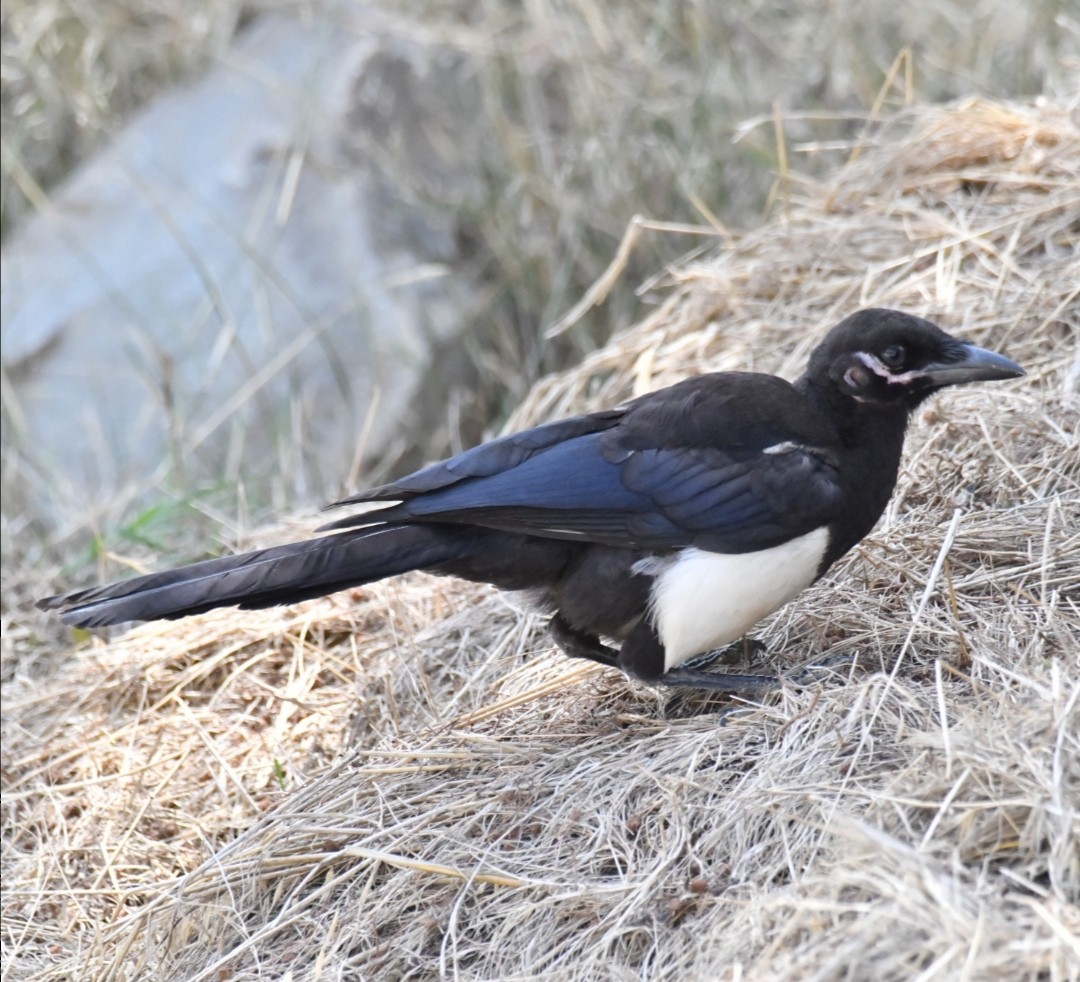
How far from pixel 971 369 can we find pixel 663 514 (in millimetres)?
706

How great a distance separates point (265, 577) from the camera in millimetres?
2936

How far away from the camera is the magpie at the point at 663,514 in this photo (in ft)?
9.80

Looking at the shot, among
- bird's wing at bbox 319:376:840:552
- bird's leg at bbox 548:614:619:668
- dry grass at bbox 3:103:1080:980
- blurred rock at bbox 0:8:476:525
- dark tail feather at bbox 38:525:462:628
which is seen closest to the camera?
dry grass at bbox 3:103:1080:980

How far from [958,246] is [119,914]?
293 centimetres

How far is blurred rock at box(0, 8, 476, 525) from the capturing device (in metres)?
5.35

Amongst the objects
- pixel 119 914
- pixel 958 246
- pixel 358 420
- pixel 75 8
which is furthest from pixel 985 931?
pixel 75 8

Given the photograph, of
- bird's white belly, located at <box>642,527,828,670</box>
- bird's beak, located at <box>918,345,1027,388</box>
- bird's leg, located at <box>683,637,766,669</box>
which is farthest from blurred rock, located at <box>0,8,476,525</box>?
bird's beak, located at <box>918,345,1027,388</box>

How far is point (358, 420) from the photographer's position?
5.61 m

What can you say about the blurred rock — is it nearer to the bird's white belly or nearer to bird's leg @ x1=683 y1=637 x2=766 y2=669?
→ bird's leg @ x1=683 y1=637 x2=766 y2=669

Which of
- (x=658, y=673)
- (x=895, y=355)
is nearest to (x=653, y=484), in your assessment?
(x=658, y=673)

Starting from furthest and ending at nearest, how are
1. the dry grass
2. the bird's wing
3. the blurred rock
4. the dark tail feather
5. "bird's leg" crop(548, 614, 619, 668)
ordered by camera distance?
1. the blurred rock
2. "bird's leg" crop(548, 614, 619, 668)
3. the bird's wing
4. the dark tail feather
5. the dry grass

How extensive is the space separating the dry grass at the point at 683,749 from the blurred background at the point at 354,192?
Answer: 0.95 metres

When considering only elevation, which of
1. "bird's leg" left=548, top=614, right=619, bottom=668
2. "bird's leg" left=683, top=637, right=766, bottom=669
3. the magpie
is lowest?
"bird's leg" left=683, top=637, right=766, bottom=669

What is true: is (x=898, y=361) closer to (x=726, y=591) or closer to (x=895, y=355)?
(x=895, y=355)
